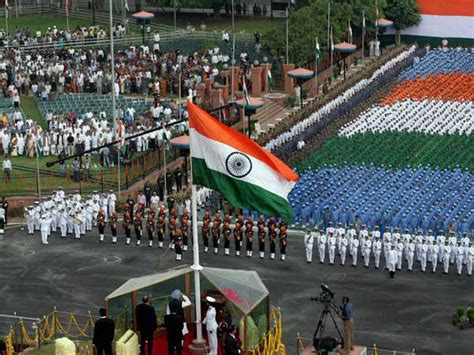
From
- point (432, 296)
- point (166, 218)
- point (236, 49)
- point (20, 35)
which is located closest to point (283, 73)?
point (236, 49)

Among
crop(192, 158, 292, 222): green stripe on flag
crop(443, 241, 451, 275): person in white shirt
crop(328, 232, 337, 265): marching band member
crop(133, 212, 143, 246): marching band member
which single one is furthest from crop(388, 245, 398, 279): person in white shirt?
crop(192, 158, 292, 222): green stripe on flag

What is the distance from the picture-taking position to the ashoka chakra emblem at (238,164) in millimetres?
33281

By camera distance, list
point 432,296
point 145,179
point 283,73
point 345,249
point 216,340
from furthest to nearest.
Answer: point 283,73 < point 145,179 < point 345,249 < point 432,296 < point 216,340

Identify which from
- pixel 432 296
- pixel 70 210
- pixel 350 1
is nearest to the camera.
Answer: pixel 432 296

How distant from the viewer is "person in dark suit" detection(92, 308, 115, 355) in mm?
33469

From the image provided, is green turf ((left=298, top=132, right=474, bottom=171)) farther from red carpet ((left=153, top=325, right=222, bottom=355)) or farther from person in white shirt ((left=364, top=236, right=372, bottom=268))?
red carpet ((left=153, top=325, right=222, bottom=355))

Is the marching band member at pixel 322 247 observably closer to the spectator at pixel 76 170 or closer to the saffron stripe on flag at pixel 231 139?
the spectator at pixel 76 170

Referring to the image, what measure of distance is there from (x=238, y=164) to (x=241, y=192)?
2.20ft

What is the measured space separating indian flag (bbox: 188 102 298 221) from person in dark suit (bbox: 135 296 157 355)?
3166mm

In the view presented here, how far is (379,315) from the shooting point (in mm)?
42156

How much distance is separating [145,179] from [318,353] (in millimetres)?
22597

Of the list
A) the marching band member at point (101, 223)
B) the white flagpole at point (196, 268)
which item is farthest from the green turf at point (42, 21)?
the white flagpole at point (196, 268)

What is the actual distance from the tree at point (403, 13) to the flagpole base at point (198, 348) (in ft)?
172

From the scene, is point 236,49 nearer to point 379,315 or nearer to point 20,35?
point 20,35
